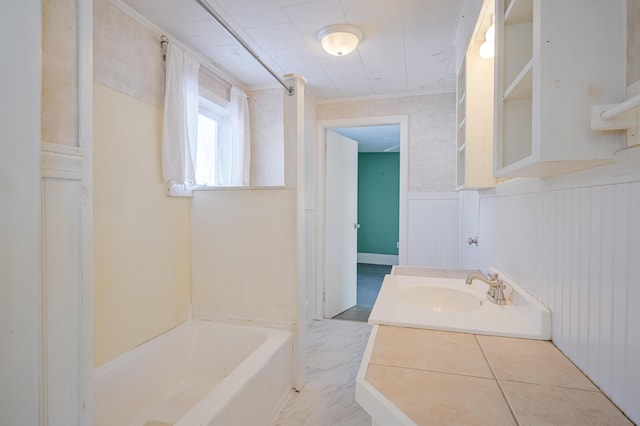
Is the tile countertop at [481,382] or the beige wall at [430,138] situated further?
the beige wall at [430,138]

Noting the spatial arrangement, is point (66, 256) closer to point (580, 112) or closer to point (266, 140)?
point (580, 112)

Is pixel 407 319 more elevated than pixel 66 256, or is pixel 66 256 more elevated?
pixel 66 256

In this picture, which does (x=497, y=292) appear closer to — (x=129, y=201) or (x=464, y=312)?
(x=464, y=312)

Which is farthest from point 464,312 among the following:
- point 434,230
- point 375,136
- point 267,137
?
point 375,136

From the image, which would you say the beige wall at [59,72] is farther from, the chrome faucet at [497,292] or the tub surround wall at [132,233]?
the chrome faucet at [497,292]

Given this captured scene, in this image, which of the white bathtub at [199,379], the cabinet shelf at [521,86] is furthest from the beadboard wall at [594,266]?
the white bathtub at [199,379]

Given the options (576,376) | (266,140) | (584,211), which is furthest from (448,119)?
(576,376)

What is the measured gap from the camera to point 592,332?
740mm

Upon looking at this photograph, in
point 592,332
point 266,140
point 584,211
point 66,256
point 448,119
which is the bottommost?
point 592,332

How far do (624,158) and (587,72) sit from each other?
7.7 inches

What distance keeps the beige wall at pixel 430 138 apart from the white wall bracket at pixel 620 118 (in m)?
2.53

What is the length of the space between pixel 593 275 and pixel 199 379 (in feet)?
6.65

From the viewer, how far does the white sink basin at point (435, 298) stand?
1.43 m

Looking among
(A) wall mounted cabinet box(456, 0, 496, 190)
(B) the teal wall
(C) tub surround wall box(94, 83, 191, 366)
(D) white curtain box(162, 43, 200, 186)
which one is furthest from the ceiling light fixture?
(B) the teal wall
